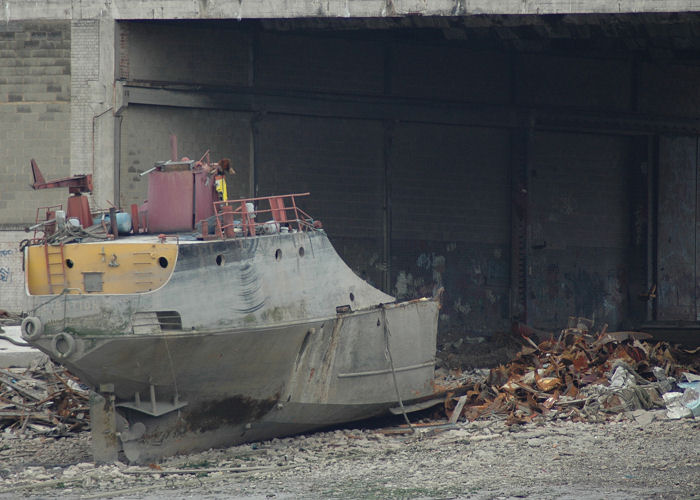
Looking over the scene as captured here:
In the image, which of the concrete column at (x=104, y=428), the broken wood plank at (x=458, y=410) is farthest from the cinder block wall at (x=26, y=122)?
the broken wood plank at (x=458, y=410)

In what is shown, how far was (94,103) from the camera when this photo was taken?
23219mm

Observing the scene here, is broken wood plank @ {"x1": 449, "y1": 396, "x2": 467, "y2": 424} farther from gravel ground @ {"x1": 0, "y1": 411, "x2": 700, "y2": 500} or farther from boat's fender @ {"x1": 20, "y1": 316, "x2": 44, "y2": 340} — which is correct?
boat's fender @ {"x1": 20, "y1": 316, "x2": 44, "y2": 340}

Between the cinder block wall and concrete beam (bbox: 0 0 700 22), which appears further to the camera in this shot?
the cinder block wall

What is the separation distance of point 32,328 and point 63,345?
49cm

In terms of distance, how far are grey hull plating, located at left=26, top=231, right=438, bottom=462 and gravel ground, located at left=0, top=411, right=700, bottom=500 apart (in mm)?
498

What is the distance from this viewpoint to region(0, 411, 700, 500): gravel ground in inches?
493

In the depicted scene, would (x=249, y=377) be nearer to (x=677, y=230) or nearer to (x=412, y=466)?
(x=412, y=466)

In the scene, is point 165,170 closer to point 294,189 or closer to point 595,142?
point 294,189

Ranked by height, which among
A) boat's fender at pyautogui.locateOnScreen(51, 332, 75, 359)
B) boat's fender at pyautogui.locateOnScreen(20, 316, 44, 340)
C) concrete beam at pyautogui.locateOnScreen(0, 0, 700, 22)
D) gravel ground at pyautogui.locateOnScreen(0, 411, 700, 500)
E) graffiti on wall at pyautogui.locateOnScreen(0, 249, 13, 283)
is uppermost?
concrete beam at pyautogui.locateOnScreen(0, 0, 700, 22)

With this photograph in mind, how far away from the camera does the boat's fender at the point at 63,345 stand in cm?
1348

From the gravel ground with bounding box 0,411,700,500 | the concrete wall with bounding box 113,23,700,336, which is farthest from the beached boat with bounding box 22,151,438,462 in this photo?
the concrete wall with bounding box 113,23,700,336

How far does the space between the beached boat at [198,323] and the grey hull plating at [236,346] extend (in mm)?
20

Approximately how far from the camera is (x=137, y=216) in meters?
15.8

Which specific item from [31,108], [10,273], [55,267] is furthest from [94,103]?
[55,267]
